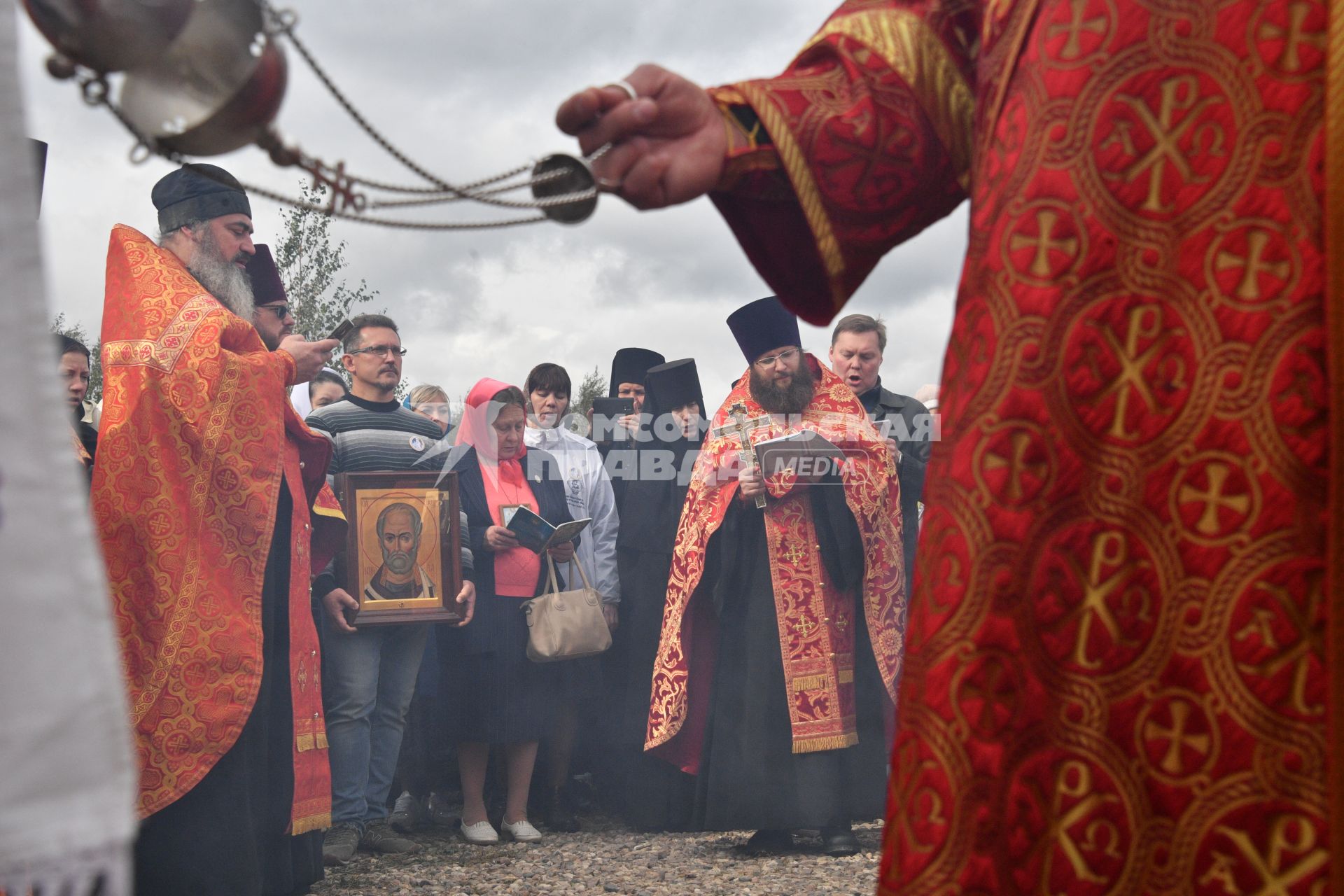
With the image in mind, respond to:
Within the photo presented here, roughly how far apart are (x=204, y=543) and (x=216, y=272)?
1.11m

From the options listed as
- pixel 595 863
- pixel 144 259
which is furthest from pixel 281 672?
pixel 595 863

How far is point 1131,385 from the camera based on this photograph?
119cm

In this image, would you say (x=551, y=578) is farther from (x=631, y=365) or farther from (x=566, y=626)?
(x=631, y=365)

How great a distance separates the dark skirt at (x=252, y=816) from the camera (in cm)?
425

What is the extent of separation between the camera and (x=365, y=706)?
607 cm

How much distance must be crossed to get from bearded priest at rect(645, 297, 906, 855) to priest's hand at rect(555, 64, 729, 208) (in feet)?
15.7

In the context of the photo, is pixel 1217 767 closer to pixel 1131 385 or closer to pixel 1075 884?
pixel 1075 884

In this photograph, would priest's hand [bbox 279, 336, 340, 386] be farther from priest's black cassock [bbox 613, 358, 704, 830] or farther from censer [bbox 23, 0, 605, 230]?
censer [bbox 23, 0, 605, 230]

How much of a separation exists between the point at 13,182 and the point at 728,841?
6548mm

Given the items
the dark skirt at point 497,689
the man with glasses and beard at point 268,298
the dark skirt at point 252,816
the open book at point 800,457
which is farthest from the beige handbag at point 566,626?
the man with glasses and beard at point 268,298

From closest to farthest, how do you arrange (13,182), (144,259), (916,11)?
(13,182), (916,11), (144,259)

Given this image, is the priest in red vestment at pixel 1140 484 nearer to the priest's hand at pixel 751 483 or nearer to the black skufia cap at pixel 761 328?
the priest's hand at pixel 751 483

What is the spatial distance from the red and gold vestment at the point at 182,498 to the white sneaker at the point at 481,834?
2.53 metres

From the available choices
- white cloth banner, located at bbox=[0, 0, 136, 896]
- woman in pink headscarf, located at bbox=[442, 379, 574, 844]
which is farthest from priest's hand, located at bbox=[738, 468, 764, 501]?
white cloth banner, located at bbox=[0, 0, 136, 896]
